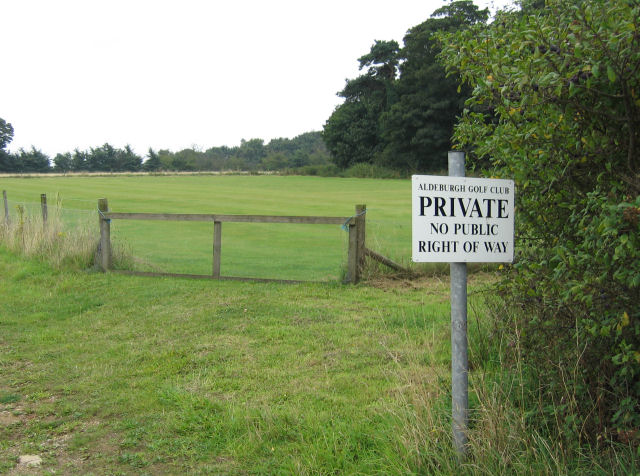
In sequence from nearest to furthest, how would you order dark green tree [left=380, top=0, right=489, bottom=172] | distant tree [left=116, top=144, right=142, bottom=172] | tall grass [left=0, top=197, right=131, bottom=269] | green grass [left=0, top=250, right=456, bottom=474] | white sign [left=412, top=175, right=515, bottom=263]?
white sign [left=412, top=175, right=515, bottom=263], green grass [left=0, top=250, right=456, bottom=474], tall grass [left=0, top=197, right=131, bottom=269], dark green tree [left=380, top=0, right=489, bottom=172], distant tree [left=116, top=144, right=142, bottom=172]

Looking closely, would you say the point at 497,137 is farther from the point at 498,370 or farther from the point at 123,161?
the point at 123,161

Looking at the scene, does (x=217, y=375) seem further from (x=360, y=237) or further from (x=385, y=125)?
(x=385, y=125)

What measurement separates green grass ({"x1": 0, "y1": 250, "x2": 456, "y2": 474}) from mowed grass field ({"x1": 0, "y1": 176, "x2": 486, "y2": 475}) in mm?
20

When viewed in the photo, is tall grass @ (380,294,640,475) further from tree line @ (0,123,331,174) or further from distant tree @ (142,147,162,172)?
distant tree @ (142,147,162,172)

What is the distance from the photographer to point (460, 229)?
3744mm

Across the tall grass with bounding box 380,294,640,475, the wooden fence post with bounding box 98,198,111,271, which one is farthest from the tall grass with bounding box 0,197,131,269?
the tall grass with bounding box 380,294,640,475

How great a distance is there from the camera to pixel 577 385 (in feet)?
12.2

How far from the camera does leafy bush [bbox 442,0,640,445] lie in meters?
3.00

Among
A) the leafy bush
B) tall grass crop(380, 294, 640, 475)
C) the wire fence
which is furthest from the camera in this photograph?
the wire fence

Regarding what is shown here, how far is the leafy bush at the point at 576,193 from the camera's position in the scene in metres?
3.00

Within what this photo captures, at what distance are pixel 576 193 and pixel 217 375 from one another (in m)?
4.02

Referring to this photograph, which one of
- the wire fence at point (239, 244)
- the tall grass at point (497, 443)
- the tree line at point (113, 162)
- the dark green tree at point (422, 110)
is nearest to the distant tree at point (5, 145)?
the tree line at point (113, 162)

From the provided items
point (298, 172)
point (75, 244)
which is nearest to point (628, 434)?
point (75, 244)

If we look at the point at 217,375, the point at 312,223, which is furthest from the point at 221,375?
the point at 312,223
